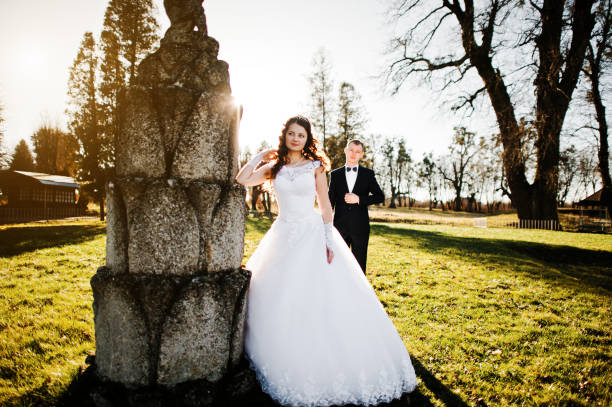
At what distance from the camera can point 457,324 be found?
15.3 feet

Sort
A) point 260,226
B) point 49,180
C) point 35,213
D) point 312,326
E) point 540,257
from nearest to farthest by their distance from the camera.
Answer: point 312,326 < point 540,257 < point 260,226 < point 35,213 < point 49,180

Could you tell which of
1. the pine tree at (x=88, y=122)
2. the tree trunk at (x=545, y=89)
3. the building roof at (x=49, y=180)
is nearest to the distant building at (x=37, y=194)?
the building roof at (x=49, y=180)

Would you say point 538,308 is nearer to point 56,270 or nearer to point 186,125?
point 186,125

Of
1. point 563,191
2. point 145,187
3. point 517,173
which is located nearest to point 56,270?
point 145,187

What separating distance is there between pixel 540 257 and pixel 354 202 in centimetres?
950

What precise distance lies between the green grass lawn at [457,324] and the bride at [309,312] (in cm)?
69

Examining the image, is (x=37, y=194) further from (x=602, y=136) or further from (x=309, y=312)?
(x=602, y=136)

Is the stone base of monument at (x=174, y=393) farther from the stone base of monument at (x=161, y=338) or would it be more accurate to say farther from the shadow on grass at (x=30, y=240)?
the shadow on grass at (x=30, y=240)

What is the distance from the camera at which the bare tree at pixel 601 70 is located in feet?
37.8

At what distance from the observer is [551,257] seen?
33.3 ft

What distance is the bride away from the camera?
8.54 ft

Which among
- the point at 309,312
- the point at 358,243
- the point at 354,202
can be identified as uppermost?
the point at 354,202

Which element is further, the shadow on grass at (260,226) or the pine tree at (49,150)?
the pine tree at (49,150)

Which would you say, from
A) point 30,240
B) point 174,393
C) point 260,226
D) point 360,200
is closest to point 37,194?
point 30,240
